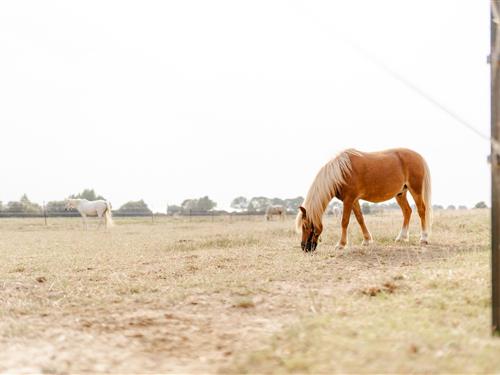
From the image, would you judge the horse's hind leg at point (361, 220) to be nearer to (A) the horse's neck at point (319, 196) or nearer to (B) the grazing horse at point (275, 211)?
(A) the horse's neck at point (319, 196)

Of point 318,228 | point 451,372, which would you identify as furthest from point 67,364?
Result: point 318,228

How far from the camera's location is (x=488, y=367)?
8.30 feet

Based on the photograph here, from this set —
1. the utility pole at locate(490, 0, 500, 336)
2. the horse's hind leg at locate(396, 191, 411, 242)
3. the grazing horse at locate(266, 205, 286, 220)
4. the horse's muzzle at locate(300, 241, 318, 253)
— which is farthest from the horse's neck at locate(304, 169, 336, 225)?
the grazing horse at locate(266, 205, 286, 220)

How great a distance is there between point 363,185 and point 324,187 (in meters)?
0.82

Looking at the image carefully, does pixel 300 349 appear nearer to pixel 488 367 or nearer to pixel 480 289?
pixel 488 367

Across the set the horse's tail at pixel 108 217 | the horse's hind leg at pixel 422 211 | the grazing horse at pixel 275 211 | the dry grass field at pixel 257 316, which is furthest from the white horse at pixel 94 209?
the dry grass field at pixel 257 316

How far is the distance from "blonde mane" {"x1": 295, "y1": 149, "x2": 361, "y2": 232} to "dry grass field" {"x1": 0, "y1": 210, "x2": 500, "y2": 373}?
3.96 feet

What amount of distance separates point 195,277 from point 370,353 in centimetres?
373

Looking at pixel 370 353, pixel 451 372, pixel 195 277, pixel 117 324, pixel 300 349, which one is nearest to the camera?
pixel 451 372

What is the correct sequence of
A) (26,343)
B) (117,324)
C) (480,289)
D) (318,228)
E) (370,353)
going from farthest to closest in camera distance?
(318,228)
(480,289)
(117,324)
(26,343)
(370,353)

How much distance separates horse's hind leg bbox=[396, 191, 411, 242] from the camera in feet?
32.4

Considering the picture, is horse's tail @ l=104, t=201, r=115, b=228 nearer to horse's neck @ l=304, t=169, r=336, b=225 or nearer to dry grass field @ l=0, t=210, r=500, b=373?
dry grass field @ l=0, t=210, r=500, b=373

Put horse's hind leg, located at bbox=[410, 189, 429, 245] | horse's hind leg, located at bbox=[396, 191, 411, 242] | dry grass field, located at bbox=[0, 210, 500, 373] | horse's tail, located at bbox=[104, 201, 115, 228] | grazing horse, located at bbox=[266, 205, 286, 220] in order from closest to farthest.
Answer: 1. dry grass field, located at bbox=[0, 210, 500, 373]
2. horse's hind leg, located at bbox=[410, 189, 429, 245]
3. horse's hind leg, located at bbox=[396, 191, 411, 242]
4. horse's tail, located at bbox=[104, 201, 115, 228]
5. grazing horse, located at bbox=[266, 205, 286, 220]

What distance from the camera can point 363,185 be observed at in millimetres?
8961
